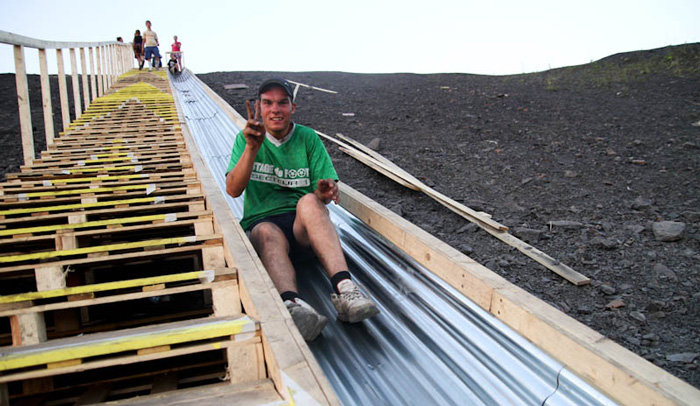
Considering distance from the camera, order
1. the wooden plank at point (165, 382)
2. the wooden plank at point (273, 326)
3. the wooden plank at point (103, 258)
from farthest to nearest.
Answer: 1. the wooden plank at point (103, 258)
2. the wooden plank at point (165, 382)
3. the wooden plank at point (273, 326)

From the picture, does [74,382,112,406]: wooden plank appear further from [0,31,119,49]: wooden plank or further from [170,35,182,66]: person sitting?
[170,35,182,66]: person sitting

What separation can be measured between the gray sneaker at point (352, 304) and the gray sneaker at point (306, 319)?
119mm

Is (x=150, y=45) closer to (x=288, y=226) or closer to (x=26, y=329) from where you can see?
(x=288, y=226)

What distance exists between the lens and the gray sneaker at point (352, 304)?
176cm

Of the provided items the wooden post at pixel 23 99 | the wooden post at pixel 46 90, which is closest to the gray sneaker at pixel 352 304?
the wooden post at pixel 23 99

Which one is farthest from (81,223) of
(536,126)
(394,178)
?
(536,126)

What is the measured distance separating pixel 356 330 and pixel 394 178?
2.48 m

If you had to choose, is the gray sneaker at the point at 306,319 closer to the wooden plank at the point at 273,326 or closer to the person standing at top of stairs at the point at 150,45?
the wooden plank at the point at 273,326

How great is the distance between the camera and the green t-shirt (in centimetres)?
224

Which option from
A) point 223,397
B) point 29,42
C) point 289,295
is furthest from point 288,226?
point 29,42

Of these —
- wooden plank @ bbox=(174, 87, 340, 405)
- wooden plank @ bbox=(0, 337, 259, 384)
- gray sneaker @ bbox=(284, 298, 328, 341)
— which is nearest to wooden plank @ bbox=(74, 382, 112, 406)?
wooden plank @ bbox=(0, 337, 259, 384)

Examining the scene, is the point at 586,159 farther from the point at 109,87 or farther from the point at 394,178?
the point at 109,87

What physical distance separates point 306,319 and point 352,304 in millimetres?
214

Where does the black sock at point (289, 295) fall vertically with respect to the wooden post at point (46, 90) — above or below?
below
